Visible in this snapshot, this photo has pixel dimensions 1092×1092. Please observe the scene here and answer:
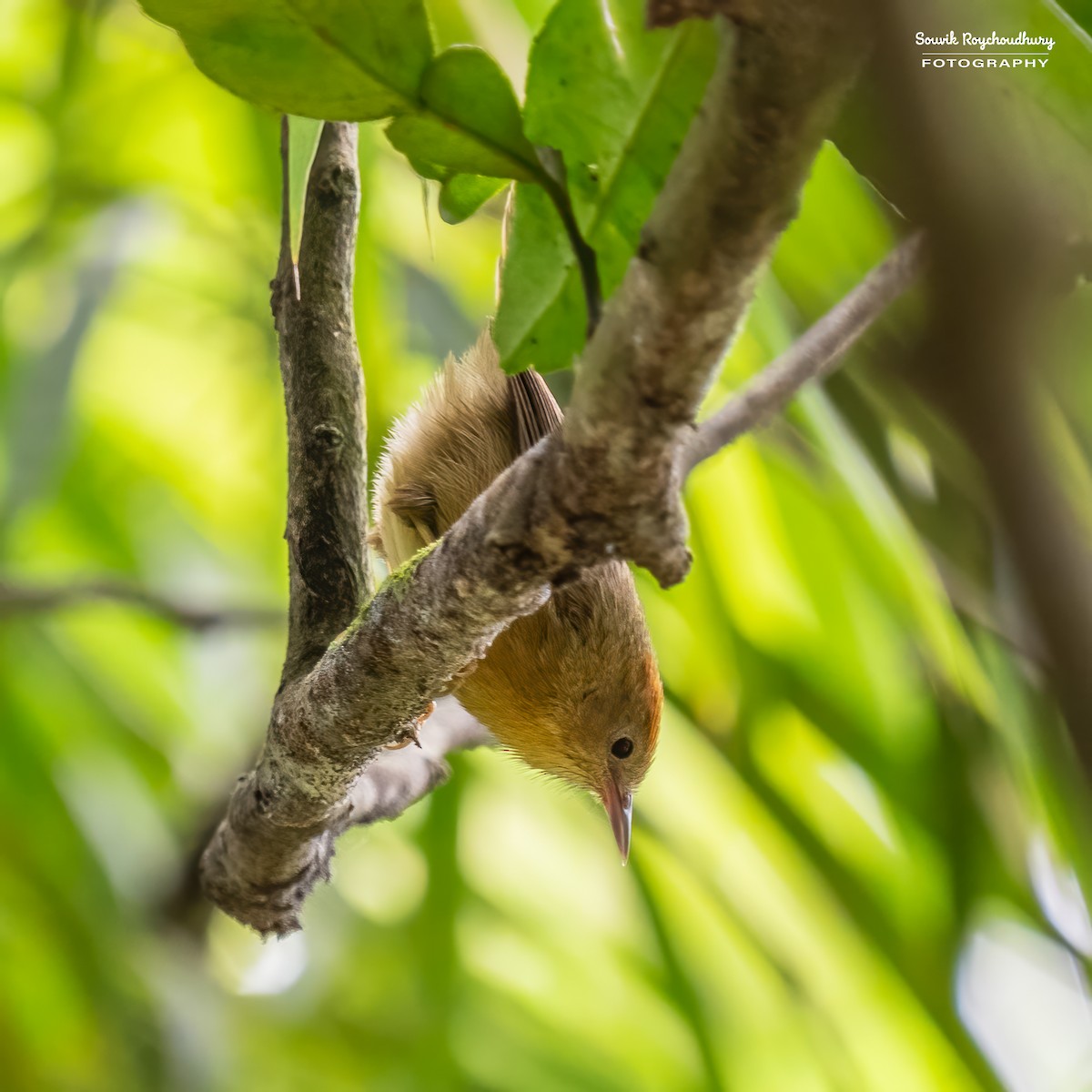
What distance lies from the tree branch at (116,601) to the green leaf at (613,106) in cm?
120

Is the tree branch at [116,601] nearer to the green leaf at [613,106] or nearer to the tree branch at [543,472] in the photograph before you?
the tree branch at [543,472]

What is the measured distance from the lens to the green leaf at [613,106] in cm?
55

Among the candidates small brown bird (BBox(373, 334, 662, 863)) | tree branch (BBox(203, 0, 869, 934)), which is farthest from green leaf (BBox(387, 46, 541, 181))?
small brown bird (BBox(373, 334, 662, 863))

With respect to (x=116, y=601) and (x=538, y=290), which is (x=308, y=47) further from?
(x=116, y=601)

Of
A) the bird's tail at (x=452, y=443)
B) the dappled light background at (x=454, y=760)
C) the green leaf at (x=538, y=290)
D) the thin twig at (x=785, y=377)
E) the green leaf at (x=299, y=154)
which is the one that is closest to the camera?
the green leaf at (x=538, y=290)

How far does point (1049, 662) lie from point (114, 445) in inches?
95.8

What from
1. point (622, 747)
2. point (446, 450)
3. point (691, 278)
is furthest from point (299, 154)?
point (622, 747)

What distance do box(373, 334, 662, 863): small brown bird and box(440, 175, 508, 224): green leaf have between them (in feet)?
2.21

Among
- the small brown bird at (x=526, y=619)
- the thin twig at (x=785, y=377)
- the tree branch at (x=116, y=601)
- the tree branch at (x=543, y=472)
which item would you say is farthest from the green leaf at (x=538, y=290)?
the tree branch at (x=116, y=601)

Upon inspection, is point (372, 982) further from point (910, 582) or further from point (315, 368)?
point (315, 368)

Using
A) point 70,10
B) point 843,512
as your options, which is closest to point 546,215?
point 843,512

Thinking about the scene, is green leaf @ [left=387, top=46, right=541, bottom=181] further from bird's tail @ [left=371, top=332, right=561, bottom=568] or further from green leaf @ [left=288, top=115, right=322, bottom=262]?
bird's tail @ [left=371, top=332, right=561, bottom=568]

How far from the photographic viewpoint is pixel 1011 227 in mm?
177

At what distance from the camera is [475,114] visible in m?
0.64
